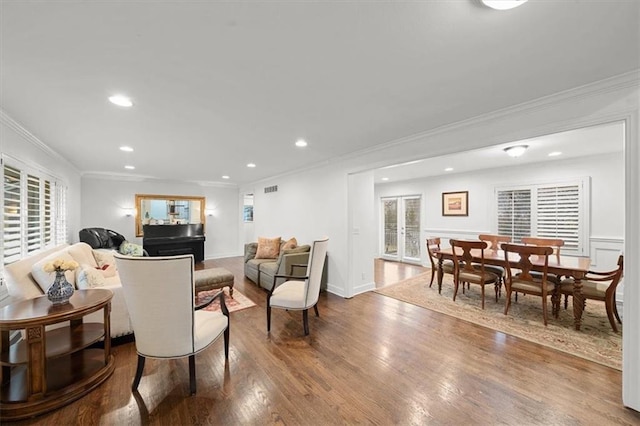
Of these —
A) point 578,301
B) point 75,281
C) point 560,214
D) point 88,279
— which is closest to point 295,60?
point 88,279

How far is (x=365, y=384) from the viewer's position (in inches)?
83.5

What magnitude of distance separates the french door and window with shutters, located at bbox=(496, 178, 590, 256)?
6.97ft

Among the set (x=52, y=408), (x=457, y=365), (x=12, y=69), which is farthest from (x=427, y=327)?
(x=12, y=69)

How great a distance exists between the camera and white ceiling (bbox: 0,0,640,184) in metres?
1.29

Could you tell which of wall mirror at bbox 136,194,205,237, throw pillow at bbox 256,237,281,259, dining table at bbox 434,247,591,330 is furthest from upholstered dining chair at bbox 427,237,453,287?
wall mirror at bbox 136,194,205,237

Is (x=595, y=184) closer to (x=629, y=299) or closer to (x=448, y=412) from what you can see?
(x=629, y=299)

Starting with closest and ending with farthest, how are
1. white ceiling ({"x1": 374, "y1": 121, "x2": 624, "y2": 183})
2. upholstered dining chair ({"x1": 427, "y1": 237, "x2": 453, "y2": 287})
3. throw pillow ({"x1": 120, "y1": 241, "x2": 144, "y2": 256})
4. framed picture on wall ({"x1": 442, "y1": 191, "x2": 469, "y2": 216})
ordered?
white ceiling ({"x1": 374, "y1": 121, "x2": 624, "y2": 183}) → upholstered dining chair ({"x1": 427, "y1": 237, "x2": 453, "y2": 287}) → throw pillow ({"x1": 120, "y1": 241, "x2": 144, "y2": 256}) → framed picture on wall ({"x1": 442, "y1": 191, "x2": 469, "y2": 216})

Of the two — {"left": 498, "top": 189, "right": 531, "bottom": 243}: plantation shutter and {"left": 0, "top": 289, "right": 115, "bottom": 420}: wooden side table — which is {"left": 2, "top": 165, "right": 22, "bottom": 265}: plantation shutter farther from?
{"left": 498, "top": 189, "right": 531, "bottom": 243}: plantation shutter

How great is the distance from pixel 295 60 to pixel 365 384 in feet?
8.35

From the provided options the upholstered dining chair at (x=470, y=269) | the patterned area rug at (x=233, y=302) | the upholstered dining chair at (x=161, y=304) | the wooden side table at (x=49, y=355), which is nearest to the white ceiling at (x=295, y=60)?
the upholstered dining chair at (x=161, y=304)

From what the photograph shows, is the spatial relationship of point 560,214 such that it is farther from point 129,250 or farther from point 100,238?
point 100,238

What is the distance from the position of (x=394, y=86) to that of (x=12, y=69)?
109 inches

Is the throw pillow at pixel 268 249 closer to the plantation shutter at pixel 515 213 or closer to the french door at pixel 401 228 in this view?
the french door at pixel 401 228

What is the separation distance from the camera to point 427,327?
3178mm
